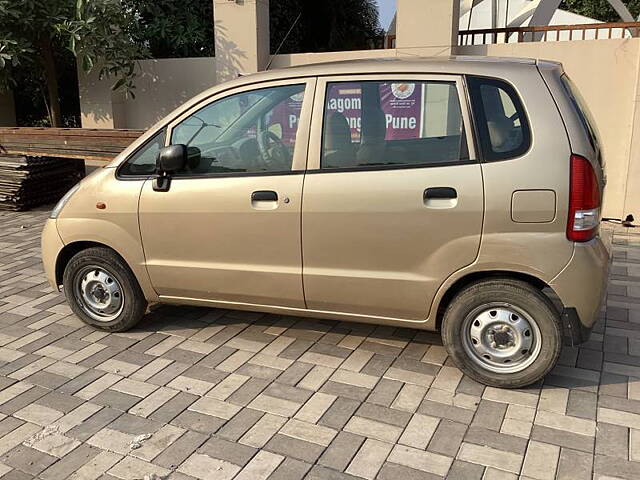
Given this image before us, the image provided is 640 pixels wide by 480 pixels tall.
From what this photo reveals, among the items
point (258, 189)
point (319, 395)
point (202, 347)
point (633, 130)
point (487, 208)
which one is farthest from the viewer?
point (633, 130)

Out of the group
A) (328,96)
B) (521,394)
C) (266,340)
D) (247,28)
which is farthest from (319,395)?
(247,28)

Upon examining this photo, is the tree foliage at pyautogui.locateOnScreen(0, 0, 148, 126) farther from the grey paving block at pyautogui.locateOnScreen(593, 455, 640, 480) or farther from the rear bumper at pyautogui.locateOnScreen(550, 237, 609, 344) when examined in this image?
the grey paving block at pyautogui.locateOnScreen(593, 455, 640, 480)

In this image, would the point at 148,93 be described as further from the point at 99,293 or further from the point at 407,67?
the point at 407,67

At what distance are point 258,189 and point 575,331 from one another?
2.08m


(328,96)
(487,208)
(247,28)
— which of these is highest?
(247,28)

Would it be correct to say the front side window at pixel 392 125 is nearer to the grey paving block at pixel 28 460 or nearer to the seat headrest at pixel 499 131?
the seat headrest at pixel 499 131

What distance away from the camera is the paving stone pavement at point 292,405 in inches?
119

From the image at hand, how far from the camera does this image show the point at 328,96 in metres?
3.83

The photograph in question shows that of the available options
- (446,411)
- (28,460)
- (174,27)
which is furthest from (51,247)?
(174,27)

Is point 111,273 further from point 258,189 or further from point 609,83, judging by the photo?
point 609,83

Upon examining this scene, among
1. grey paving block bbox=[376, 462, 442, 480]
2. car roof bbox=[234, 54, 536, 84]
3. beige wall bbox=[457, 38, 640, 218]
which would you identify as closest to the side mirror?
car roof bbox=[234, 54, 536, 84]

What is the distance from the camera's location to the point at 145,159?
14.0ft

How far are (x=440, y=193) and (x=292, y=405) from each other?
1.50m

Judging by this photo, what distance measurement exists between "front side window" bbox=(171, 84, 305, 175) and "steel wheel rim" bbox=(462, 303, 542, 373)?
1.51m
